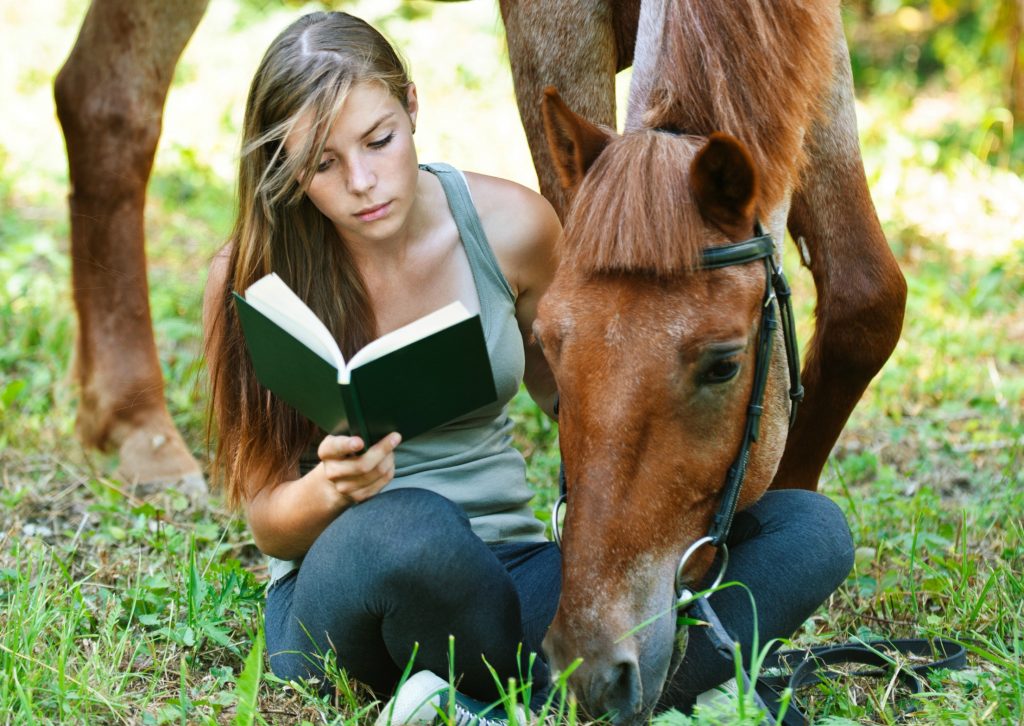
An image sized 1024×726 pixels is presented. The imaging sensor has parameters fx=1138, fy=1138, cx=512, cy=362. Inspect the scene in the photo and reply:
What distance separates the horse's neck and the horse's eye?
19.8 inches

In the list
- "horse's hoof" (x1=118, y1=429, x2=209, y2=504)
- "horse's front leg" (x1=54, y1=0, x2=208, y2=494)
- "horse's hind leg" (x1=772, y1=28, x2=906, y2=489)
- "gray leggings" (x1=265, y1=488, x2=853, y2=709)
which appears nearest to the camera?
"gray leggings" (x1=265, y1=488, x2=853, y2=709)

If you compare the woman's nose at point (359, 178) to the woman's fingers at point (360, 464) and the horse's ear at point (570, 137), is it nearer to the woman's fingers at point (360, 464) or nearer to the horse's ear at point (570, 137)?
the horse's ear at point (570, 137)

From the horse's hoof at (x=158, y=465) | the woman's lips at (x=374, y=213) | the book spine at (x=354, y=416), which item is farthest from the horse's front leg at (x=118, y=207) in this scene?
the book spine at (x=354, y=416)

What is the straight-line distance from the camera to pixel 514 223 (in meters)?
2.48

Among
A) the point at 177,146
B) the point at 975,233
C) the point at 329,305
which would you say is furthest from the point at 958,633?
the point at 177,146

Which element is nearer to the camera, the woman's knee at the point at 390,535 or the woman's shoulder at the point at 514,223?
the woman's knee at the point at 390,535

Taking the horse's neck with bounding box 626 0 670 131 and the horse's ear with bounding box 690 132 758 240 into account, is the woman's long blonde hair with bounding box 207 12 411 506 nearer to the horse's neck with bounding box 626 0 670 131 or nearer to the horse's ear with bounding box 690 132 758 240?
the horse's neck with bounding box 626 0 670 131

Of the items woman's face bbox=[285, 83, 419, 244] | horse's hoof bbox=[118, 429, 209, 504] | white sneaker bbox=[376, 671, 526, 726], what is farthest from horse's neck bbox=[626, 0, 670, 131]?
horse's hoof bbox=[118, 429, 209, 504]

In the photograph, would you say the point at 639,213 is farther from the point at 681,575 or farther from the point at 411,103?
the point at 411,103

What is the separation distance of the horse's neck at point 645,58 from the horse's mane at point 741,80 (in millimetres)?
26

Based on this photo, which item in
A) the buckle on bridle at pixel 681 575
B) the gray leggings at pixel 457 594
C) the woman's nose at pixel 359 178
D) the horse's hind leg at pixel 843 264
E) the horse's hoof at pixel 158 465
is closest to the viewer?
the buckle on bridle at pixel 681 575

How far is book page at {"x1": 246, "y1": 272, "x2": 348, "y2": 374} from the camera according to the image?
188cm

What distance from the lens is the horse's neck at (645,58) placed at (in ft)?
7.18

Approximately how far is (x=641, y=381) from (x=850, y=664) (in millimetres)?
997
